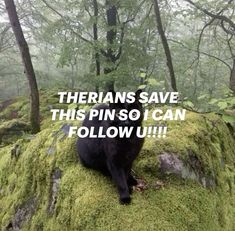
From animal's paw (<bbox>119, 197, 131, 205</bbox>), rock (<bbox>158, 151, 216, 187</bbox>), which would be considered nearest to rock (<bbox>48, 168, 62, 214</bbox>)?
animal's paw (<bbox>119, 197, 131, 205</bbox>)

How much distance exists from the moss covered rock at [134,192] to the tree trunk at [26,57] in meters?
3.24

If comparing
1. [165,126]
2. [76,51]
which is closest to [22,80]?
[76,51]

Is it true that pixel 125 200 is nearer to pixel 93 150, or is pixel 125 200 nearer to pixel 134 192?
pixel 134 192

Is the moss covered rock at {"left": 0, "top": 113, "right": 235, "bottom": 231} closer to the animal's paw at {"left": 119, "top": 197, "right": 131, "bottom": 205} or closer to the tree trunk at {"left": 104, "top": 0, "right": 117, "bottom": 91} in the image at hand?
the animal's paw at {"left": 119, "top": 197, "right": 131, "bottom": 205}

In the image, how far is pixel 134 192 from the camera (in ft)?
9.73

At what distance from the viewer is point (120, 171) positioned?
2900 mm

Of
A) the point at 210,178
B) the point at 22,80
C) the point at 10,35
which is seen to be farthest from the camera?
the point at 22,80

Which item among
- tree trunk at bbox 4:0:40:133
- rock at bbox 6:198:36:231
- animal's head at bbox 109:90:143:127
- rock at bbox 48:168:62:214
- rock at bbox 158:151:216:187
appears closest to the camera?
animal's head at bbox 109:90:143:127

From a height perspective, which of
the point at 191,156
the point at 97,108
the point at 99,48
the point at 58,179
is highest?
the point at 99,48

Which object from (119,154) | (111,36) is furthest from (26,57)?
(119,154)

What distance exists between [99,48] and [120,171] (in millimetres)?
7233

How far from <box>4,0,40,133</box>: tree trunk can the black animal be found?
4970 mm

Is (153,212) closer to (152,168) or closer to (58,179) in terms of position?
(152,168)

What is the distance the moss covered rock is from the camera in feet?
9.15
